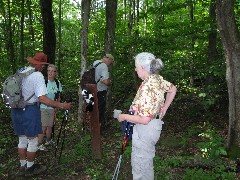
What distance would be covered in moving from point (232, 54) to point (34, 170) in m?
4.35

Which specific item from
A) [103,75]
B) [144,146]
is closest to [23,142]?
[103,75]

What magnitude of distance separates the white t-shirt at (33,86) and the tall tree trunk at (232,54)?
3.41 metres

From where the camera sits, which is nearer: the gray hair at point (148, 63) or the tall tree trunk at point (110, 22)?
the gray hair at point (148, 63)

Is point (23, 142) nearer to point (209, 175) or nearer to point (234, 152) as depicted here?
point (209, 175)

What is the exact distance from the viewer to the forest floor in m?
5.46

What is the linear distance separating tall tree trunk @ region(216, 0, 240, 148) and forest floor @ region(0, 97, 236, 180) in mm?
1293

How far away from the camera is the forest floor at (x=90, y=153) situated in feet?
17.9

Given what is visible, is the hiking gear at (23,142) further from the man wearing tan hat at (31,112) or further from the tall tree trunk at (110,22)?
the tall tree trunk at (110,22)

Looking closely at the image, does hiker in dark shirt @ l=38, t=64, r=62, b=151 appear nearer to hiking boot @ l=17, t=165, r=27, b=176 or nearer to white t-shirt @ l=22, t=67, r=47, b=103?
hiking boot @ l=17, t=165, r=27, b=176

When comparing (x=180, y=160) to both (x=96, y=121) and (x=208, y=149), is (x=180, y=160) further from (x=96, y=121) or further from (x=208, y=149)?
(x=96, y=121)

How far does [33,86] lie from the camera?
4.99 metres

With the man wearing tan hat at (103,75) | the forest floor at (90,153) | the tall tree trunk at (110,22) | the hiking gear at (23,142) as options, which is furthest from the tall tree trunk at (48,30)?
the hiking gear at (23,142)

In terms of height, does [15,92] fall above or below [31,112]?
above

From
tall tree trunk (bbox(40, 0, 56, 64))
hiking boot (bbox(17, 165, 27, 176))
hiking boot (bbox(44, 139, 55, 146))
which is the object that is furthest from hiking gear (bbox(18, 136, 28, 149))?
tall tree trunk (bbox(40, 0, 56, 64))
